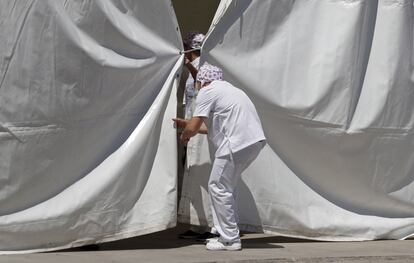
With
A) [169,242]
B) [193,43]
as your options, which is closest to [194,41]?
[193,43]

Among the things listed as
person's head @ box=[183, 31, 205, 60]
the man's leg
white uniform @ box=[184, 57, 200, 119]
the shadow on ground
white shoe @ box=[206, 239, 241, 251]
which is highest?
person's head @ box=[183, 31, 205, 60]

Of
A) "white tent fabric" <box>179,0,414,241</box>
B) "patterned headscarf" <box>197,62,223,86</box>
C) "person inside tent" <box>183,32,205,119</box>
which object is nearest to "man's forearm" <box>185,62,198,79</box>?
"person inside tent" <box>183,32,205,119</box>

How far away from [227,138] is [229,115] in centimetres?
19

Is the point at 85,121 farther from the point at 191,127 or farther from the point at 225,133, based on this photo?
the point at 225,133

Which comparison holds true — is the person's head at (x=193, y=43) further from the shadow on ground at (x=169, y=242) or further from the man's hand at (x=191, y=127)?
the shadow on ground at (x=169, y=242)

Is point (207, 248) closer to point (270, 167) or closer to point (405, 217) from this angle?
point (270, 167)

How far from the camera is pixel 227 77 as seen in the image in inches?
310

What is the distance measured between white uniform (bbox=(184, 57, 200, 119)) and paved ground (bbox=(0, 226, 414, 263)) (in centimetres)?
117

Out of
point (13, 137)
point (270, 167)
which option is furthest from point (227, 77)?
point (13, 137)

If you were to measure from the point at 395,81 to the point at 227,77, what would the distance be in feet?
5.84

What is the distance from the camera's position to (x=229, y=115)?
741 cm

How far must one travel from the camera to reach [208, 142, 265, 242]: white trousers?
7.41 metres

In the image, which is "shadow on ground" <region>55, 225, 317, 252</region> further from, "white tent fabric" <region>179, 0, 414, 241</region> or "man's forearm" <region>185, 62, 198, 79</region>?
"man's forearm" <region>185, 62, 198, 79</region>

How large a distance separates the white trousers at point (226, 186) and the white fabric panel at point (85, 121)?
34 cm
